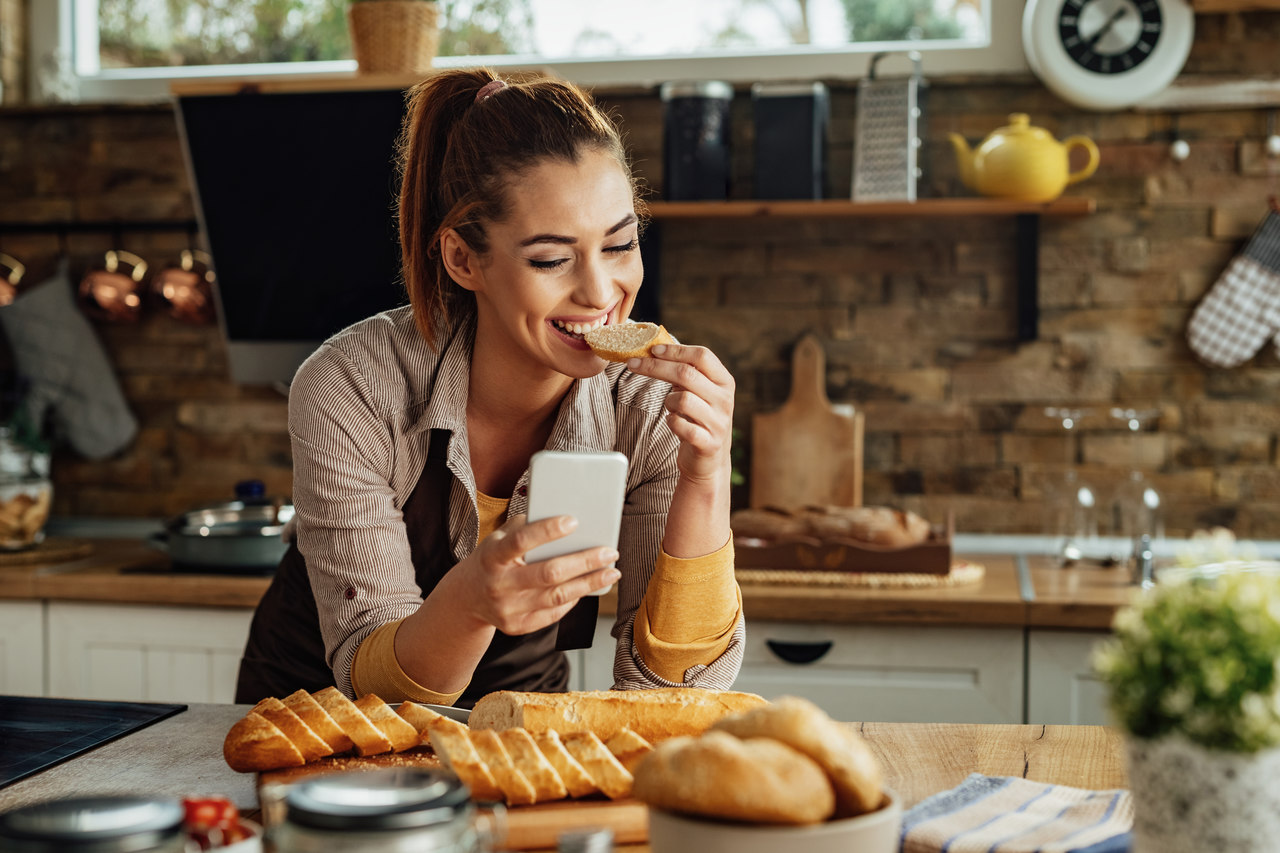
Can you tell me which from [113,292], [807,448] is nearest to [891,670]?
[807,448]

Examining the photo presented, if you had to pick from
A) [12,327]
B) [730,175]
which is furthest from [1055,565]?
[12,327]

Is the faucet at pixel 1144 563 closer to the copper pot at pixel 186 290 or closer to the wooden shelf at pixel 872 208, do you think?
the wooden shelf at pixel 872 208

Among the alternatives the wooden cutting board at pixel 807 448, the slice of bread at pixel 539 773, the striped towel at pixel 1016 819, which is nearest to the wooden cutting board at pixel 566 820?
the slice of bread at pixel 539 773

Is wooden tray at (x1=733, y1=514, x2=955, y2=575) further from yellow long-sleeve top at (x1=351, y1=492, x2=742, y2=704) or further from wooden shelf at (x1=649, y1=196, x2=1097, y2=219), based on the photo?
yellow long-sleeve top at (x1=351, y1=492, x2=742, y2=704)

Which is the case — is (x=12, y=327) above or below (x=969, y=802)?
above

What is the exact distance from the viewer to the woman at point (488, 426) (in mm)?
1461

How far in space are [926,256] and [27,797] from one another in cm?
242

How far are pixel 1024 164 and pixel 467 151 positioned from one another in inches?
61.9

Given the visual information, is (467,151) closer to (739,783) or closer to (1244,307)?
(739,783)

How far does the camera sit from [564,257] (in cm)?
151

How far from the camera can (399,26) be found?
2906mm

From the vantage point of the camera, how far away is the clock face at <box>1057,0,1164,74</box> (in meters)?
2.81

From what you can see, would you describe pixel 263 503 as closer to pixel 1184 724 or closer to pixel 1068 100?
pixel 1068 100

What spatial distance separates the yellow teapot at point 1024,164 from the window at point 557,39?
374 millimetres
